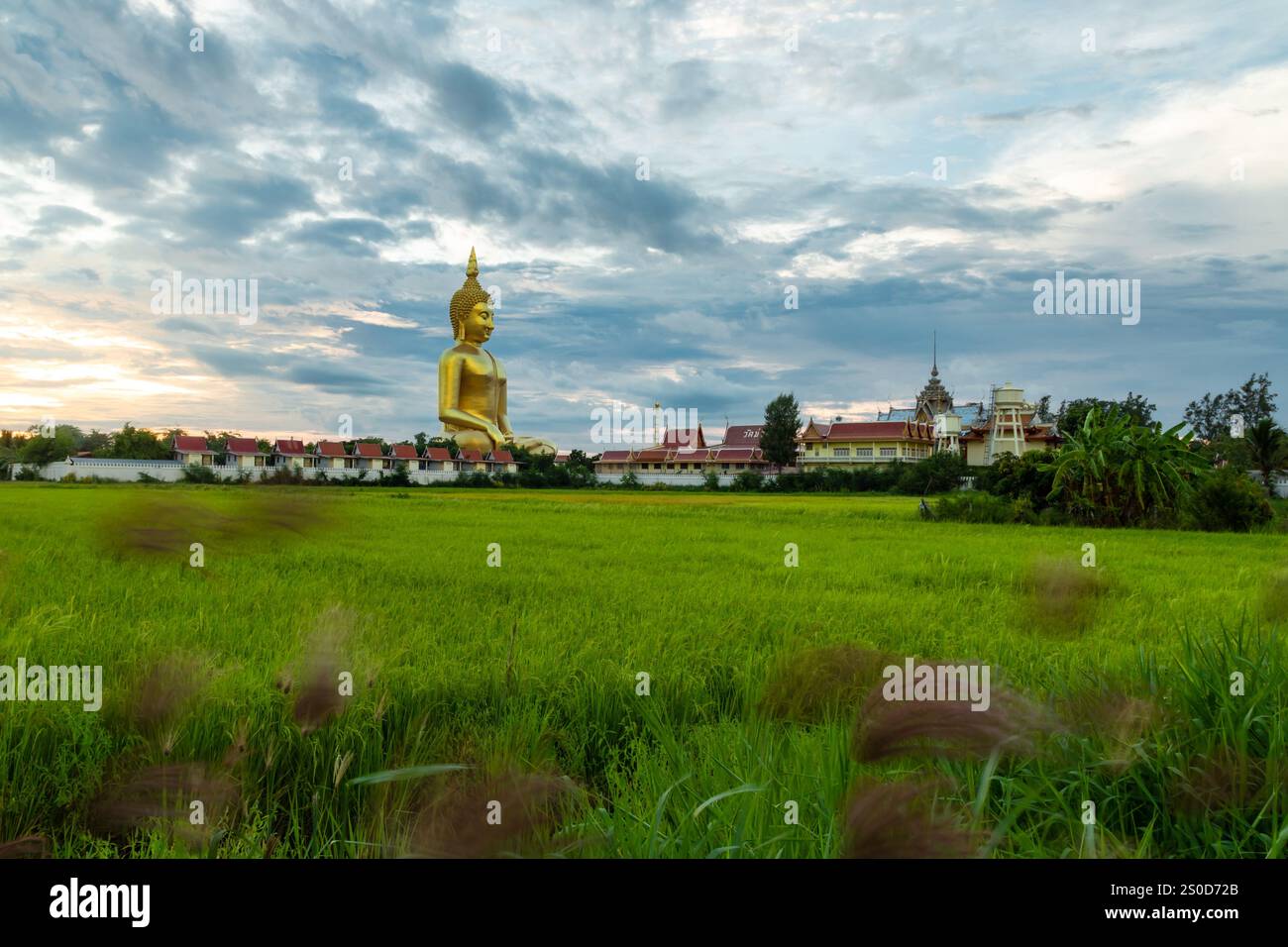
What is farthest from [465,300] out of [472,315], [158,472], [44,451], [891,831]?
[891,831]

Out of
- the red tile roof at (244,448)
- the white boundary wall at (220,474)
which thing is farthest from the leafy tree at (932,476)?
the red tile roof at (244,448)

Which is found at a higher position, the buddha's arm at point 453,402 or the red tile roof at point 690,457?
the buddha's arm at point 453,402

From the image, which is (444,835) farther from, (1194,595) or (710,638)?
(1194,595)

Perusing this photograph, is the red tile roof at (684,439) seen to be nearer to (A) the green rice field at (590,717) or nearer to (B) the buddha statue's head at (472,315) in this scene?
(B) the buddha statue's head at (472,315)

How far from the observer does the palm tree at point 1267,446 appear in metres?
33.6

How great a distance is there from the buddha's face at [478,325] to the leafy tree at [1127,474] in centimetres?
2589

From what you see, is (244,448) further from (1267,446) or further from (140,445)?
(1267,446)

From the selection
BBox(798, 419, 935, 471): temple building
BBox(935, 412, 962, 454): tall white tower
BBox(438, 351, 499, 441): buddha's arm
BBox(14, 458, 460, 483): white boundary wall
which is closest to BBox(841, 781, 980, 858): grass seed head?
BBox(14, 458, 460, 483): white boundary wall

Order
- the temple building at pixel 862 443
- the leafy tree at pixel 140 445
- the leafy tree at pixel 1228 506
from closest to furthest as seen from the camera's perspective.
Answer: the leafy tree at pixel 140 445 → the leafy tree at pixel 1228 506 → the temple building at pixel 862 443

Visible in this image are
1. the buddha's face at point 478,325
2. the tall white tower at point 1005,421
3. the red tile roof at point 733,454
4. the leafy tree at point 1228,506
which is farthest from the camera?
the red tile roof at point 733,454

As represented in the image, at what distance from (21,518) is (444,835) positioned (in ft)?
47.8

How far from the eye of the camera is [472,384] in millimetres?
35312

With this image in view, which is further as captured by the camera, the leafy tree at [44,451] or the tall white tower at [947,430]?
the tall white tower at [947,430]

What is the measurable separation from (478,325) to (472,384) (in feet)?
9.96
